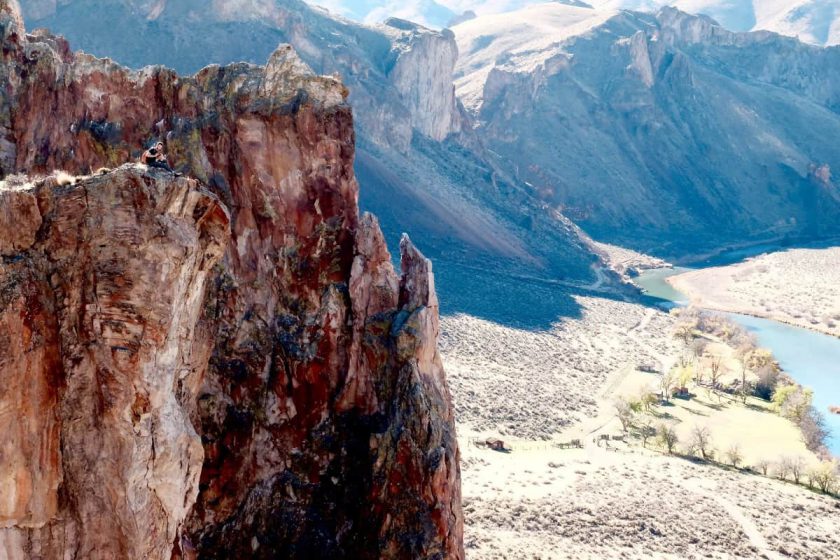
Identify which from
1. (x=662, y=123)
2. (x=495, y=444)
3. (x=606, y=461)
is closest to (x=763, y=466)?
(x=606, y=461)

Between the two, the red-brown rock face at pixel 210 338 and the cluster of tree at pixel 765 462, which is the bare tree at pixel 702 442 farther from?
the red-brown rock face at pixel 210 338

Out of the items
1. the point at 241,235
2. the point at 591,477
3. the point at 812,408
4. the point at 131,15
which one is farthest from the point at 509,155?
the point at 241,235

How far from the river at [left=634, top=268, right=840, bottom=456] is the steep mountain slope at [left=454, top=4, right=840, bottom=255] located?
1405 inches

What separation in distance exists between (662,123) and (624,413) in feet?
398

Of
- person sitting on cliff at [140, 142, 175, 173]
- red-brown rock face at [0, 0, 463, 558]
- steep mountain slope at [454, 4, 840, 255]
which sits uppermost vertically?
steep mountain slope at [454, 4, 840, 255]

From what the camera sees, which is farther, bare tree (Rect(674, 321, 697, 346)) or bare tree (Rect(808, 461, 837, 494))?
bare tree (Rect(674, 321, 697, 346))

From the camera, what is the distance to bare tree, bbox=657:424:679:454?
45603mm

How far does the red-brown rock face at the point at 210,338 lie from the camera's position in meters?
9.55

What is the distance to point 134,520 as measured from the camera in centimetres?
977

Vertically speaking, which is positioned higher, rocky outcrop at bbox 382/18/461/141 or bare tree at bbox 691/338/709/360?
rocky outcrop at bbox 382/18/461/141

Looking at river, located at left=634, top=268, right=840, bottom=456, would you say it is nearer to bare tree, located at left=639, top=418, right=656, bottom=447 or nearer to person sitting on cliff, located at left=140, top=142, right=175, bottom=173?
bare tree, located at left=639, top=418, right=656, bottom=447

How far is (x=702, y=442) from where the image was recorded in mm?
44656

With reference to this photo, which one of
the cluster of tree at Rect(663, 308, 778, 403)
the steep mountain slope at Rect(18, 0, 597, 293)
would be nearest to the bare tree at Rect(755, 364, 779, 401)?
the cluster of tree at Rect(663, 308, 778, 403)

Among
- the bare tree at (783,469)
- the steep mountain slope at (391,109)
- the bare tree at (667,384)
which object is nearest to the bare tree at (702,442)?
the bare tree at (783,469)
